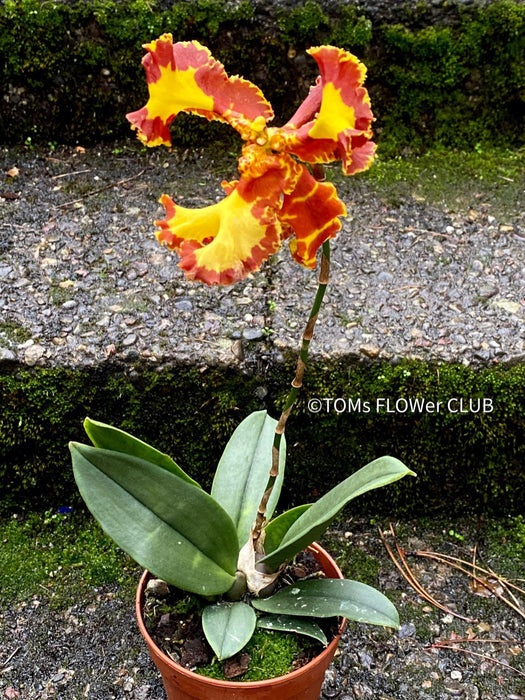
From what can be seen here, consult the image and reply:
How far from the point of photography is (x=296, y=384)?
0.99m

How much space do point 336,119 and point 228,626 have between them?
2.35ft

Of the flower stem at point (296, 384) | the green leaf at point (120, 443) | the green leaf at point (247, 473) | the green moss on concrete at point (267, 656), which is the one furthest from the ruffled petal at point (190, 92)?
the green moss on concrete at point (267, 656)

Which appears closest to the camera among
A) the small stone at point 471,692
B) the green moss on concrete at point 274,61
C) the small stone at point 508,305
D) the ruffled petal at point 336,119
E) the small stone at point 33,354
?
the ruffled petal at point 336,119

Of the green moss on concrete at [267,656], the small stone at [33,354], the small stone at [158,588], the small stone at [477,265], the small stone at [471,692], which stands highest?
the small stone at [33,354]

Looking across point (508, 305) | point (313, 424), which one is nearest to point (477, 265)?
point (508, 305)

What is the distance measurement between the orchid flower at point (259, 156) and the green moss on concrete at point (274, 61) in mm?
1031

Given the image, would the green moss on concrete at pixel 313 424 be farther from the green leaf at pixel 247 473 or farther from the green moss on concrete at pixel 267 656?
the green moss on concrete at pixel 267 656

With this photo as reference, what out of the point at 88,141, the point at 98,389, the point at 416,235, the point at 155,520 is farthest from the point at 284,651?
the point at 88,141

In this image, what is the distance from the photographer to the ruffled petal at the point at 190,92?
0.82m

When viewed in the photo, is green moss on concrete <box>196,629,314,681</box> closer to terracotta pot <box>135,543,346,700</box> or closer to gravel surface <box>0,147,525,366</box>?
terracotta pot <box>135,543,346,700</box>

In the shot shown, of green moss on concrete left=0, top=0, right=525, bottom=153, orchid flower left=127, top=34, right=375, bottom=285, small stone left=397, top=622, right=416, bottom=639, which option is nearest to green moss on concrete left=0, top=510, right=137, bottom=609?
small stone left=397, top=622, right=416, bottom=639

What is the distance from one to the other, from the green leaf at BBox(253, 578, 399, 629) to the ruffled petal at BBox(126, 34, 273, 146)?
669 mm

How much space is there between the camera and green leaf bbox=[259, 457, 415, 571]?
97 centimetres

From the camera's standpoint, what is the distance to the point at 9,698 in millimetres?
1267
